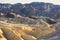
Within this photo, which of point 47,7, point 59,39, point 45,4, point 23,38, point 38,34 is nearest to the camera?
point 59,39

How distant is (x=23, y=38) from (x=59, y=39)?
435 centimetres

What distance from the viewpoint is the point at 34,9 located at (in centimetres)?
12131

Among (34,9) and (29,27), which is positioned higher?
(34,9)

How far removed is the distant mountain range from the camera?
116 metres

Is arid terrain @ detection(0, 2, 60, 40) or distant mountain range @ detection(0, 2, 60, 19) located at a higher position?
distant mountain range @ detection(0, 2, 60, 19)

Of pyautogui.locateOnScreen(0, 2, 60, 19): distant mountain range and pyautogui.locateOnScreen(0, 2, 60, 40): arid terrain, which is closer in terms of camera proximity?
pyautogui.locateOnScreen(0, 2, 60, 40): arid terrain

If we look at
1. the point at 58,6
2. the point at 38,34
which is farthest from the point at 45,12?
the point at 38,34

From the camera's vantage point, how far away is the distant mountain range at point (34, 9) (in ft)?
380

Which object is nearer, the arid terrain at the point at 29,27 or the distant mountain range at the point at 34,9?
→ the arid terrain at the point at 29,27

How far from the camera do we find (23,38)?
1122 inches

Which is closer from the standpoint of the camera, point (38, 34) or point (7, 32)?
point (7, 32)

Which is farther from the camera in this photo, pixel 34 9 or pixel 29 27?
pixel 34 9

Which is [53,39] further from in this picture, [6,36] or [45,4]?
[45,4]

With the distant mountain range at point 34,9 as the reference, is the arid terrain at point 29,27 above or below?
below
